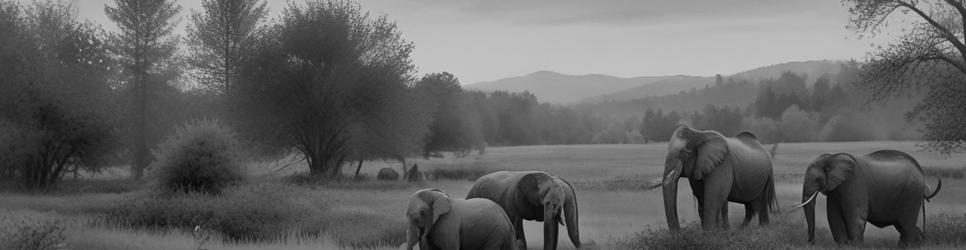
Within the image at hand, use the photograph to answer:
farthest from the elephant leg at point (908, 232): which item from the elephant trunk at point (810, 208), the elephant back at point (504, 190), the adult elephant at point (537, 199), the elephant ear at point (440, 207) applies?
the elephant ear at point (440, 207)

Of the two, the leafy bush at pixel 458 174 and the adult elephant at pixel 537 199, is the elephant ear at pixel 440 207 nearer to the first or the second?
the adult elephant at pixel 537 199

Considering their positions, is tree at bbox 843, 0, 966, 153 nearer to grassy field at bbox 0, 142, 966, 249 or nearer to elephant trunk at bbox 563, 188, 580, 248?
grassy field at bbox 0, 142, 966, 249

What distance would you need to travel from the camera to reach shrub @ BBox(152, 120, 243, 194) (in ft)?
91.3

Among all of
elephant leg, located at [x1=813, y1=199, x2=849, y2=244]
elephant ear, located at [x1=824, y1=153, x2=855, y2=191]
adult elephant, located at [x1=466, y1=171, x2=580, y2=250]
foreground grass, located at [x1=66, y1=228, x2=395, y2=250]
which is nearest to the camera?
adult elephant, located at [x1=466, y1=171, x2=580, y2=250]

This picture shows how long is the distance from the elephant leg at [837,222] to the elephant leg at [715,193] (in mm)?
2064

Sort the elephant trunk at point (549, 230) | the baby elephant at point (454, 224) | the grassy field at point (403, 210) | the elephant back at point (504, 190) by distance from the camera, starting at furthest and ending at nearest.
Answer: the grassy field at point (403, 210), the elephant back at point (504, 190), the elephant trunk at point (549, 230), the baby elephant at point (454, 224)

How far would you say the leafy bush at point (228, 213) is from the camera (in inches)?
888

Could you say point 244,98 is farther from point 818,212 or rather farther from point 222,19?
point 818,212

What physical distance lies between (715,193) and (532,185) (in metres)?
4.79

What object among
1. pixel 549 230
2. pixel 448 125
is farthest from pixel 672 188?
pixel 448 125

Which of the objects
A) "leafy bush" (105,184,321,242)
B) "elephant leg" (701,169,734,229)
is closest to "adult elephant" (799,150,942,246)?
"elephant leg" (701,169,734,229)

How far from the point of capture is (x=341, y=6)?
4553cm

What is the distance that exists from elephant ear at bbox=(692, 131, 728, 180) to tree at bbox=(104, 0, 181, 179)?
124 feet

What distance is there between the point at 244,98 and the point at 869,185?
3286 cm
